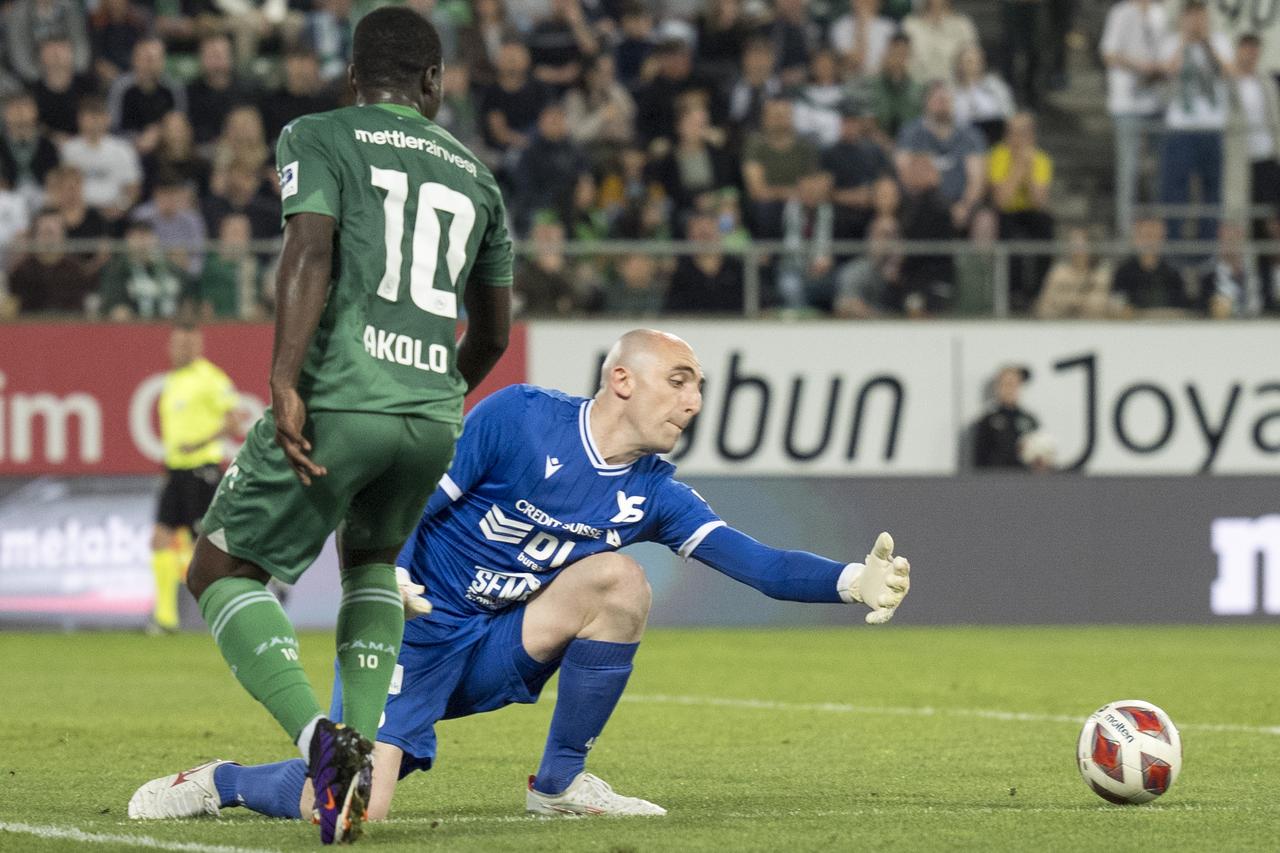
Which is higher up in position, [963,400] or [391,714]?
[391,714]

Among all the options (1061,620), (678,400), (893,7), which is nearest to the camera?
(678,400)

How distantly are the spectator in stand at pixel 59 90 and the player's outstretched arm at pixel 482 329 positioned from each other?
12592 millimetres

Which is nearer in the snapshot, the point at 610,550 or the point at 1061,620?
the point at 610,550

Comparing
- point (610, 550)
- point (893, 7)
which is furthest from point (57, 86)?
point (610, 550)

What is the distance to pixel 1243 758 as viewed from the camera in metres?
7.86

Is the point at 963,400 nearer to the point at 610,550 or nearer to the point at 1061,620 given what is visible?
the point at 1061,620

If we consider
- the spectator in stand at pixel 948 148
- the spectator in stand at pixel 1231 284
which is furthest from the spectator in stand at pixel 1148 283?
the spectator in stand at pixel 948 148

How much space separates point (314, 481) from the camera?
5039 mm

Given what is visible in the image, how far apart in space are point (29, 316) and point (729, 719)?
29.1ft

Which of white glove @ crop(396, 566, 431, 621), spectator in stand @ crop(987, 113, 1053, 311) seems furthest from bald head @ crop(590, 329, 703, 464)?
spectator in stand @ crop(987, 113, 1053, 311)

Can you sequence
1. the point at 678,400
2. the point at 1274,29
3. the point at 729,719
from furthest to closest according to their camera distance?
the point at 1274,29 → the point at 729,719 → the point at 678,400

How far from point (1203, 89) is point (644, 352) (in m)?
13.1

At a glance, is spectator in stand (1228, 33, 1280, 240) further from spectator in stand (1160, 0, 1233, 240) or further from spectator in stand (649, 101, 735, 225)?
spectator in stand (649, 101, 735, 225)

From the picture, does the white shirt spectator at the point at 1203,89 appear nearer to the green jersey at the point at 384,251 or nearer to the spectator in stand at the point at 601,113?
the spectator in stand at the point at 601,113
